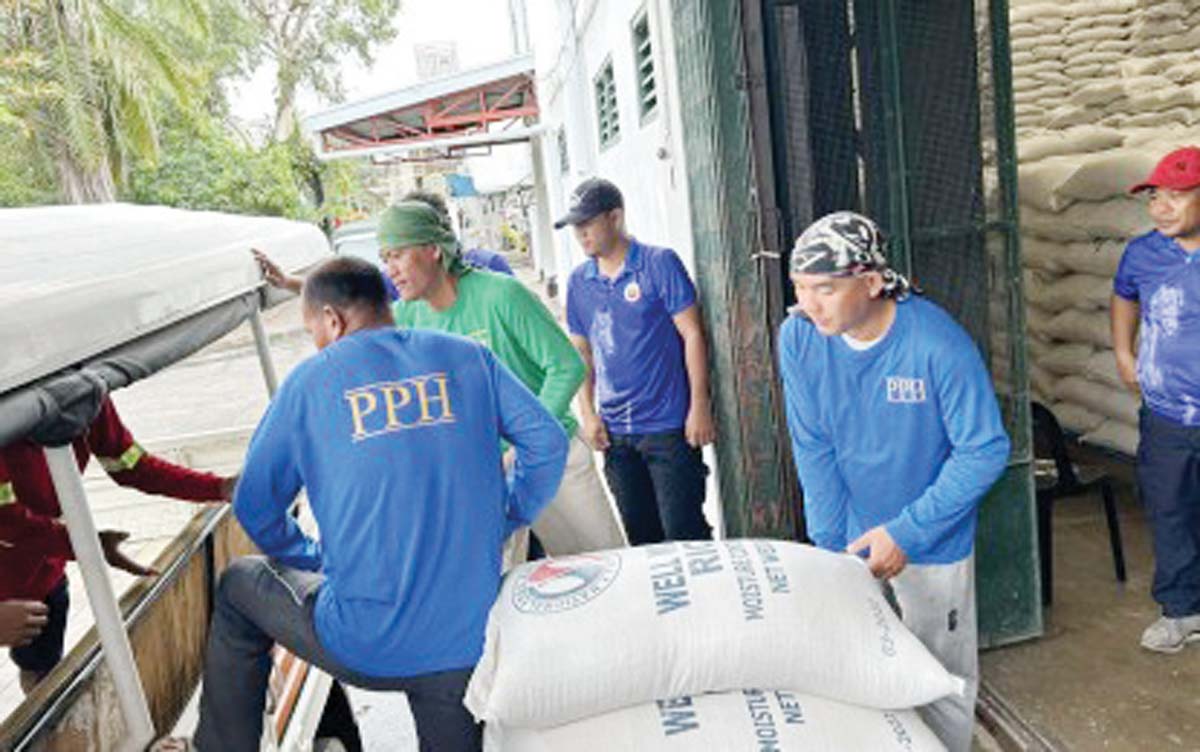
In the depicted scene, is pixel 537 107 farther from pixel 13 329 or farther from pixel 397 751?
pixel 13 329

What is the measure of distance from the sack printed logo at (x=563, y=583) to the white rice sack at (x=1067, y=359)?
3567mm

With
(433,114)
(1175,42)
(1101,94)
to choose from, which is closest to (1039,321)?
(1101,94)

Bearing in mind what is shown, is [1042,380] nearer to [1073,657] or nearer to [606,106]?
[1073,657]

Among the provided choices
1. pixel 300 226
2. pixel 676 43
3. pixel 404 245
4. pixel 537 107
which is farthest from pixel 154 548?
pixel 537 107

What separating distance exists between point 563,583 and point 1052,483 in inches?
98.4

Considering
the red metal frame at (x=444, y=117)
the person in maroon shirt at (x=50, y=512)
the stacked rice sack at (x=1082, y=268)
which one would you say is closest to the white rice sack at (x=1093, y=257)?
the stacked rice sack at (x=1082, y=268)

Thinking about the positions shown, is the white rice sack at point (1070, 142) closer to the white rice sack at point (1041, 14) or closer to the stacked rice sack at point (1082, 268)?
the stacked rice sack at point (1082, 268)

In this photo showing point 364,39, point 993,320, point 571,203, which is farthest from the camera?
point 364,39

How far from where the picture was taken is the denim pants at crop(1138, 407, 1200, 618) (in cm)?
337

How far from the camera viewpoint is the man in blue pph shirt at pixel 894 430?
2.30 metres

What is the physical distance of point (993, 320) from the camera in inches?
134

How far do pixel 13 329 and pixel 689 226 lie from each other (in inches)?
120

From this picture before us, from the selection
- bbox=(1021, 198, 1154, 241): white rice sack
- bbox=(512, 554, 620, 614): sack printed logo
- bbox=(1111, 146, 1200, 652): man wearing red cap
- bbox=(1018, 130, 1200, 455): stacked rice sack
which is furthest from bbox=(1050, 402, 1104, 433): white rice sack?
bbox=(512, 554, 620, 614): sack printed logo

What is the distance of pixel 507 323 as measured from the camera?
11.3 feet
